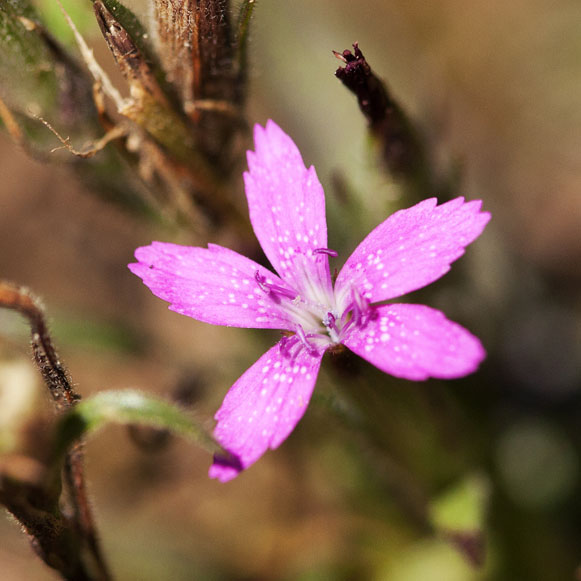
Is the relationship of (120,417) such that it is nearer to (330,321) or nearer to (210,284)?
(210,284)

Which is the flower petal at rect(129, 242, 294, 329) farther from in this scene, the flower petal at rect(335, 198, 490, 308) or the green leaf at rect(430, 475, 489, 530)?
the green leaf at rect(430, 475, 489, 530)

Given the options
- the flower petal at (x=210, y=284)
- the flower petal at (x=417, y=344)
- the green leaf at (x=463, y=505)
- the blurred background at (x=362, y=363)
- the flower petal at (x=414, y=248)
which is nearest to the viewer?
the flower petal at (x=417, y=344)

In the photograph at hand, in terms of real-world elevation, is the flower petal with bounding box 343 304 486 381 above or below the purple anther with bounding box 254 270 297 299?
below

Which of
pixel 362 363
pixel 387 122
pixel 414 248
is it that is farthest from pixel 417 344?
pixel 387 122

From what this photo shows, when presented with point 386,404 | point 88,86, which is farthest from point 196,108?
point 386,404

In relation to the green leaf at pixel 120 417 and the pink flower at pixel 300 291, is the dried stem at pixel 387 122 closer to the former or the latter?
the pink flower at pixel 300 291

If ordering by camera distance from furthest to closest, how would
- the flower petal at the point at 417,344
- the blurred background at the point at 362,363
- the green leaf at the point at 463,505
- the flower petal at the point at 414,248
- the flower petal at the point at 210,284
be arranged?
the blurred background at the point at 362,363 < the green leaf at the point at 463,505 < the flower petal at the point at 210,284 < the flower petal at the point at 414,248 < the flower petal at the point at 417,344

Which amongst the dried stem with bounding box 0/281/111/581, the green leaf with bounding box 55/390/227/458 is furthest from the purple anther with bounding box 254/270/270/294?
the dried stem with bounding box 0/281/111/581

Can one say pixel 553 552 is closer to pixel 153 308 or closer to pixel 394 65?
pixel 153 308

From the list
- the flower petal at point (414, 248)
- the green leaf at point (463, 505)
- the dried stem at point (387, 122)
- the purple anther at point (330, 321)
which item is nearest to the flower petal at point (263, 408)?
the purple anther at point (330, 321)
